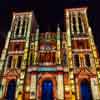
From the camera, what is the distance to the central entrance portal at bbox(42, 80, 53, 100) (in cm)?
2392

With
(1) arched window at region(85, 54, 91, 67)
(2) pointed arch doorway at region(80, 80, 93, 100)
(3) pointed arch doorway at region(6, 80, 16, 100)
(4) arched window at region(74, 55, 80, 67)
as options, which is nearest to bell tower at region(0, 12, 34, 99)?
(3) pointed arch doorway at region(6, 80, 16, 100)

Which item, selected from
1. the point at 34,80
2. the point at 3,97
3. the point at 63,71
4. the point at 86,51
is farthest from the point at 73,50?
the point at 3,97

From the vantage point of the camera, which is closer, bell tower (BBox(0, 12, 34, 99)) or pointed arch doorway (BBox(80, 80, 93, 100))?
pointed arch doorway (BBox(80, 80, 93, 100))

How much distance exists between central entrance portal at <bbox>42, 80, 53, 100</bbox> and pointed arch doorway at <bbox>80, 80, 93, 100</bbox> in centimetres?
375

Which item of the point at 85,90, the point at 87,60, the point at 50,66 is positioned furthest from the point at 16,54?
the point at 85,90

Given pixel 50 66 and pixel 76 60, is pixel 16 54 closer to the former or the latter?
pixel 50 66

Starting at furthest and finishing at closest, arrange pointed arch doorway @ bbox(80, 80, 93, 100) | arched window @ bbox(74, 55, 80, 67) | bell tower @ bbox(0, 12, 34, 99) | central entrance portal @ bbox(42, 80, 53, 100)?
arched window @ bbox(74, 55, 80, 67)
bell tower @ bbox(0, 12, 34, 99)
central entrance portal @ bbox(42, 80, 53, 100)
pointed arch doorway @ bbox(80, 80, 93, 100)

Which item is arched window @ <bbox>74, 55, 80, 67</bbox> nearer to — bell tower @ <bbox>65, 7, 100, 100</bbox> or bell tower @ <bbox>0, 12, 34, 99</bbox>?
bell tower @ <bbox>65, 7, 100, 100</bbox>

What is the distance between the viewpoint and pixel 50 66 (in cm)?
2608

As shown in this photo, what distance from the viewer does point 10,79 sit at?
1019 inches

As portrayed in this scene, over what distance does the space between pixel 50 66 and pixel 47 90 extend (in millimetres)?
3240

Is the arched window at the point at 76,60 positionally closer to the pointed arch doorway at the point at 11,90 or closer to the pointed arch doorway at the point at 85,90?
the pointed arch doorway at the point at 85,90

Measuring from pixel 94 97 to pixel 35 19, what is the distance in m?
19.5

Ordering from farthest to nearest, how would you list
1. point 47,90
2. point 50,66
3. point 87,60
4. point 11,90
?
point 87,60 → point 50,66 → point 11,90 → point 47,90
